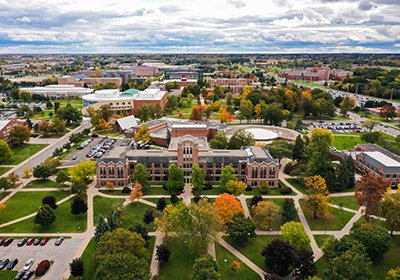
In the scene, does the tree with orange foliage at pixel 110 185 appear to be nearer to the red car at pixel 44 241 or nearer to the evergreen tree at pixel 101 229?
the red car at pixel 44 241

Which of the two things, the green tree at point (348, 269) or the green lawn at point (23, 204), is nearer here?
the green tree at point (348, 269)

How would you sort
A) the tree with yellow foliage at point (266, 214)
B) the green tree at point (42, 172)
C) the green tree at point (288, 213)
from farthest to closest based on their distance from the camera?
the green tree at point (42, 172)
the green tree at point (288, 213)
the tree with yellow foliage at point (266, 214)

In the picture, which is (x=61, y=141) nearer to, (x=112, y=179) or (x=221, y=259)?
(x=112, y=179)

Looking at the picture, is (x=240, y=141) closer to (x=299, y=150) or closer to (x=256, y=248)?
(x=299, y=150)

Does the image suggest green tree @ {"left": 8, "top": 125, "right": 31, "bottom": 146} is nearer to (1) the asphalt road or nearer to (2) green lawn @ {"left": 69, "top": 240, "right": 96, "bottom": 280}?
(1) the asphalt road

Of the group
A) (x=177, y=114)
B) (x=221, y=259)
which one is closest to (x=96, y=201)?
(x=221, y=259)

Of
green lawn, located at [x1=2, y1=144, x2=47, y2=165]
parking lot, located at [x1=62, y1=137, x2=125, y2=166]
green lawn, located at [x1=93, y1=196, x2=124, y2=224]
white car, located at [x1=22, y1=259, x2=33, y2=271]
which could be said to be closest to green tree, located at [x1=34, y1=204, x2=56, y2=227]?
green lawn, located at [x1=93, y1=196, x2=124, y2=224]

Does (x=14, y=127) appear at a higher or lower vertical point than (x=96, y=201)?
higher

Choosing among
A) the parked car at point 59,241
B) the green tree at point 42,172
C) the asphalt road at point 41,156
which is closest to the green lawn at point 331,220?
the parked car at point 59,241

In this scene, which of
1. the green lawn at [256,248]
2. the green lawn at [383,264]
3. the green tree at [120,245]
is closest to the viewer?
the green tree at [120,245]
